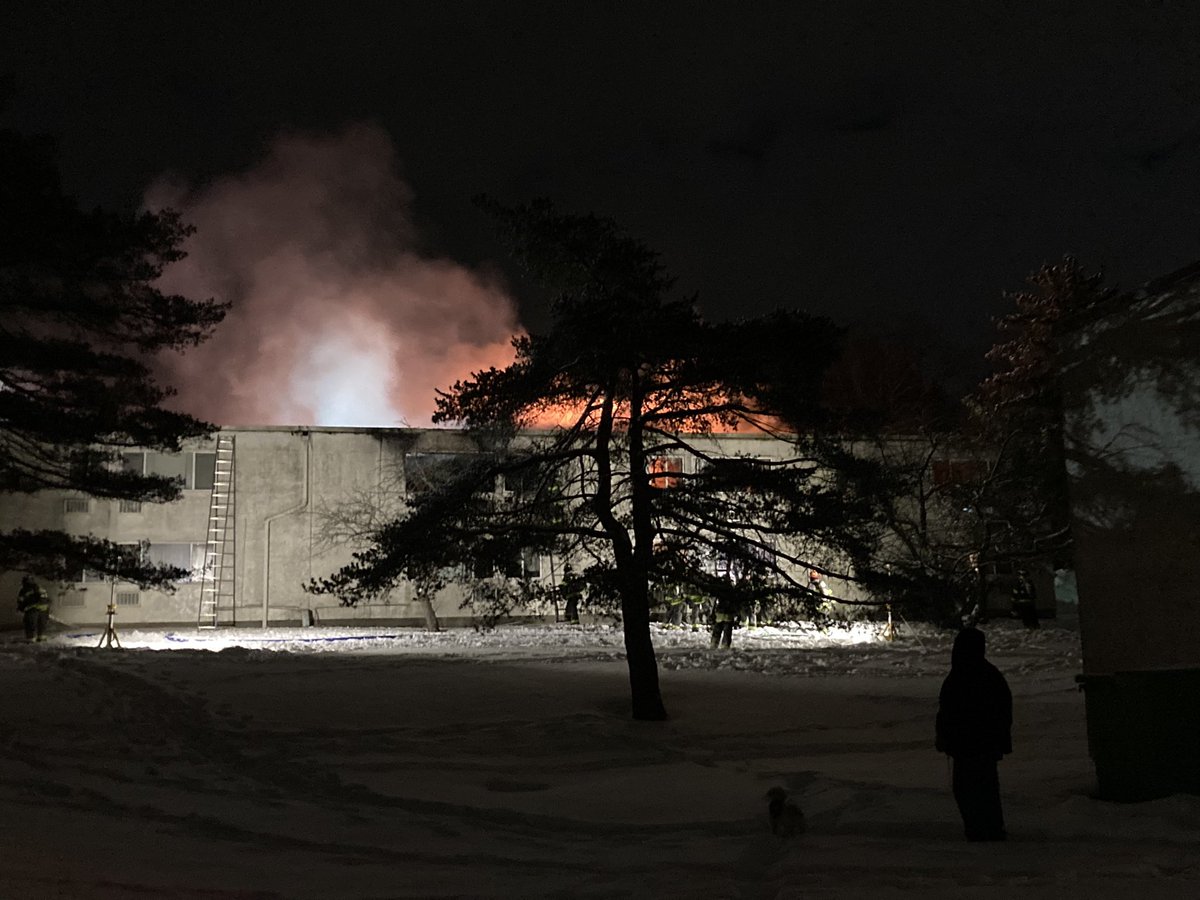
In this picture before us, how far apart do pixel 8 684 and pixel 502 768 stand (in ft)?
22.8

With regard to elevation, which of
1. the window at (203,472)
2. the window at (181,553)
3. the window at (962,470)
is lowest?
the window at (181,553)

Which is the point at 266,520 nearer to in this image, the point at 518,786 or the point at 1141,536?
the point at 518,786

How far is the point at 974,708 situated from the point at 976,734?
0.16 m

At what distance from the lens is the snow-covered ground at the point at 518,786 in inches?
217

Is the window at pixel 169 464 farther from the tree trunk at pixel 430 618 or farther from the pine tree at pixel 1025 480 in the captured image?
the pine tree at pixel 1025 480

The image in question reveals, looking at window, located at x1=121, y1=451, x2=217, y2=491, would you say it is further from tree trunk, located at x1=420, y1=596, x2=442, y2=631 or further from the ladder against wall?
tree trunk, located at x1=420, y1=596, x2=442, y2=631

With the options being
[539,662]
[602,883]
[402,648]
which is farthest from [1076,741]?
[402,648]

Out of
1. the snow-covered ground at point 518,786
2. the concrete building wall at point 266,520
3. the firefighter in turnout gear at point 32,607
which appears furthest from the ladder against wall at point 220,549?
the snow-covered ground at point 518,786

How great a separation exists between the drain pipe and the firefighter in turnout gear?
6.76 m

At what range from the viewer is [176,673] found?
46.7 ft

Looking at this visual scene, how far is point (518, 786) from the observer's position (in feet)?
29.2

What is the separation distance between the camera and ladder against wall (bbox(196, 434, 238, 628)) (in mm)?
27281

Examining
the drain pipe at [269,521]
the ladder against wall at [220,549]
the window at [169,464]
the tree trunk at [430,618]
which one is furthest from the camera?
the window at [169,464]

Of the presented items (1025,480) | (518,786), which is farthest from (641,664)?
(1025,480)
